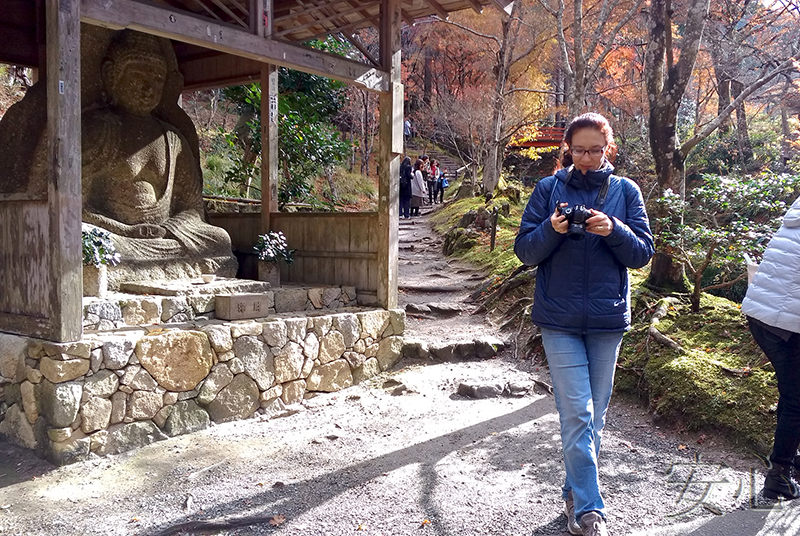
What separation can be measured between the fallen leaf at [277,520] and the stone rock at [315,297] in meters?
3.10

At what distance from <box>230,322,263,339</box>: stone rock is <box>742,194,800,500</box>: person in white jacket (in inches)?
143

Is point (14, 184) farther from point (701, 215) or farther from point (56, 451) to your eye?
point (701, 215)

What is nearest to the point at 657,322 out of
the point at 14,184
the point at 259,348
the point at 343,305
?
the point at 343,305

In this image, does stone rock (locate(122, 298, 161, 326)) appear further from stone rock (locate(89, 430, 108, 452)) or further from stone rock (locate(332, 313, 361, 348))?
stone rock (locate(332, 313, 361, 348))

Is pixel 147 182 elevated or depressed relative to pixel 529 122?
depressed

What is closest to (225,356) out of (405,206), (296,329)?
(296,329)

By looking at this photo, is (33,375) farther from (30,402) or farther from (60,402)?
(60,402)

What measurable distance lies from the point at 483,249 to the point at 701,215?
5112 millimetres

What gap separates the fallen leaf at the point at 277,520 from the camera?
3213mm

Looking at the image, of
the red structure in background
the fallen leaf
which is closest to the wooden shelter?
the fallen leaf

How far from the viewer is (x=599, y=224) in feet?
8.40

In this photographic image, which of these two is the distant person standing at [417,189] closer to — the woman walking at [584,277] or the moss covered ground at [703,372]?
the moss covered ground at [703,372]

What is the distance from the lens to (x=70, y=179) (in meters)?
4.00

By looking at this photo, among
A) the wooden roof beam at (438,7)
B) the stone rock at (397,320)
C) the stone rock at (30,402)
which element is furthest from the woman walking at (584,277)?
the wooden roof beam at (438,7)
